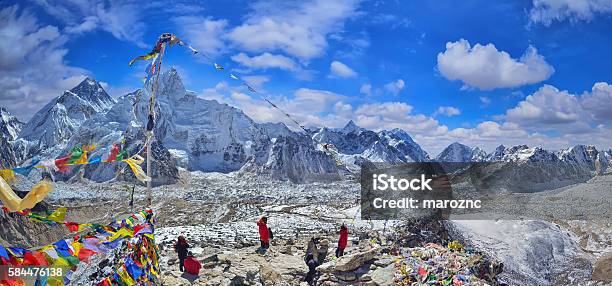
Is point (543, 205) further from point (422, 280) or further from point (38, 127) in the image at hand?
point (38, 127)

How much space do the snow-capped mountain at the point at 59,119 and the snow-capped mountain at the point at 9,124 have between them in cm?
1622

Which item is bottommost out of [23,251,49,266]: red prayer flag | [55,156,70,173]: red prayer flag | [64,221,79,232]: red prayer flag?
[23,251,49,266]: red prayer flag

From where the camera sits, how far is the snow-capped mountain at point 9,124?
Result: 173 metres

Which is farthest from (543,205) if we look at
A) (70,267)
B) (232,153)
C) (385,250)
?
(232,153)

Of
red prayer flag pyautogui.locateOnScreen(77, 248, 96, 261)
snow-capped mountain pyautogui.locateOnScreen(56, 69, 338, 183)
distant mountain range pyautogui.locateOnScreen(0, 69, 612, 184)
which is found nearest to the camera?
red prayer flag pyautogui.locateOnScreen(77, 248, 96, 261)

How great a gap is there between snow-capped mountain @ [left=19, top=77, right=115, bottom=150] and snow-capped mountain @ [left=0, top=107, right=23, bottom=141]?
1622 centimetres

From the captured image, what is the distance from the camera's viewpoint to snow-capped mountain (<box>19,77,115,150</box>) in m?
152

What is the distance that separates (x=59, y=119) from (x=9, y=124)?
44.9 m

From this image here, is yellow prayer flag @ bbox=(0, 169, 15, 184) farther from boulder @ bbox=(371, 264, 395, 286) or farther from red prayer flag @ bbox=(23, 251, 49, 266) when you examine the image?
boulder @ bbox=(371, 264, 395, 286)

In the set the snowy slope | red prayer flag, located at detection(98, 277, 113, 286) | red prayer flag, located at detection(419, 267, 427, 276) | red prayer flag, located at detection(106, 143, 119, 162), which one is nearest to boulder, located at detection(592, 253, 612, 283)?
the snowy slope

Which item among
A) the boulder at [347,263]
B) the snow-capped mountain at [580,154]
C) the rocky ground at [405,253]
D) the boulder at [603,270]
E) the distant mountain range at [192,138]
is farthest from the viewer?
the snow-capped mountain at [580,154]

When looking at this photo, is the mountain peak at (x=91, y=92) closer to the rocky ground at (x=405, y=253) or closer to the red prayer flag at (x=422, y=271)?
Result: the rocky ground at (x=405, y=253)

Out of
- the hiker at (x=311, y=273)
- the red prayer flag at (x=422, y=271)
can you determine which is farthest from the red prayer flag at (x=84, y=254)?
the red prayer flag at (x=422, y=271)

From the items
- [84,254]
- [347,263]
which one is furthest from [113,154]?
[347,263]
